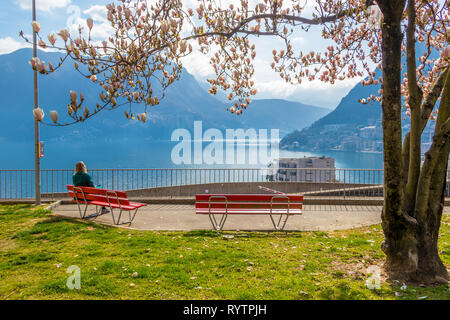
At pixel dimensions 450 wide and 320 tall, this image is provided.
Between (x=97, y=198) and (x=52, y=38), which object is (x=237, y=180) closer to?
(x=97, y=198)

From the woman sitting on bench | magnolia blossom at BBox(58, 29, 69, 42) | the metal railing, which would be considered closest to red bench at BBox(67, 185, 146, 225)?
the woman sitting on bench

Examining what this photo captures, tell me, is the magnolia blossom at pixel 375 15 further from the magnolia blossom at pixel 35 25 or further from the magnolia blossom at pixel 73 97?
the magnolia blossom at pixel 35 25

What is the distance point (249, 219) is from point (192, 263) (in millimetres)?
4016

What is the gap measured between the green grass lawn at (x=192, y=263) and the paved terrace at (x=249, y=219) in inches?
28.8

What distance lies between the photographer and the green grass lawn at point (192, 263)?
439cm

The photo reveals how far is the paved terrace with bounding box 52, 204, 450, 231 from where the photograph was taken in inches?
333

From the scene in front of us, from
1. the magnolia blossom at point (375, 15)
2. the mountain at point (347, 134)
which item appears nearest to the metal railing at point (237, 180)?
the magnolia blossom at point (375, 15)

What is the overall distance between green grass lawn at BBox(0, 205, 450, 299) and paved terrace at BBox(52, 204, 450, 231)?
2.40 ft

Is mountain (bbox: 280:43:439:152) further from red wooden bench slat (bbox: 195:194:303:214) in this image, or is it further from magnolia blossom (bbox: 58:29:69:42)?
magnolia blossom (bbox: 58:29:69:42)

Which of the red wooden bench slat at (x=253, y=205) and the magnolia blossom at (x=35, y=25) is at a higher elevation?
the magnolia blossom at (x=35, y=25)

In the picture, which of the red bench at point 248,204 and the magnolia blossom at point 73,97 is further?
the red bench at point 248,204

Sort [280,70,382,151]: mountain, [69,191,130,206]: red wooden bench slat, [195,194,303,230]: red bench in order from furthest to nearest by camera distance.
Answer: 1. [280,70,382,151]: mountain
2. [69,191,130,206]: red wooden bench slat
3. [195,194,303,230]: red bench

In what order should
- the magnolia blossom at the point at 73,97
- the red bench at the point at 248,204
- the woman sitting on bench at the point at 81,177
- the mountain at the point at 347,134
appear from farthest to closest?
the mountain at the point at 347,134
the woman sitting on bench at the point at 81,177
the red bench at the point at 248,204
the magnolia blossom at the point at 73,97
